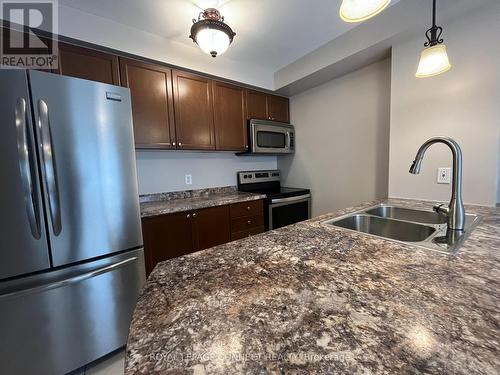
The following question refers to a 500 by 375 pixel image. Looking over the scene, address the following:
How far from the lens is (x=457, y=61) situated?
4.61 ft

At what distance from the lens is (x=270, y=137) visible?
105 inches

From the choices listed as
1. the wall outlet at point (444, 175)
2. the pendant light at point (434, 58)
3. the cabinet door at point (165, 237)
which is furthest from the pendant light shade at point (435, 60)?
the cabinet door at point (165, 237)

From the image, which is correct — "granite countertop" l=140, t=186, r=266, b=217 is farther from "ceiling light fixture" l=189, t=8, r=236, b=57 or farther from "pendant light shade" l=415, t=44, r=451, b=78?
"pendant light shade" l=415, t=44, r=451, b=78

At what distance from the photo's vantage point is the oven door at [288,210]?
2.35 metres

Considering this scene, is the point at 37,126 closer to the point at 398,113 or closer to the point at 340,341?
the point at 340,341

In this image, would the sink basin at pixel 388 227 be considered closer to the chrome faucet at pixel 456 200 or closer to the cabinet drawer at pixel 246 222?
the chrome faucet at pixel 456 200

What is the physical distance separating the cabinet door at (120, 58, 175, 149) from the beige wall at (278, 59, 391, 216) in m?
1.71

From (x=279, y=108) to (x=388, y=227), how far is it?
6.96 ft

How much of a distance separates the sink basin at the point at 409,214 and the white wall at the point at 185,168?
1786 millimetres

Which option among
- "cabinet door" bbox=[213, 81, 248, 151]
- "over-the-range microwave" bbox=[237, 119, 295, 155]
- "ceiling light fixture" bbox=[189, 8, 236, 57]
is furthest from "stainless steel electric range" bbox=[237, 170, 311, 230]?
"ceiling light fixture" bbox=[189, 8, 236, 57]

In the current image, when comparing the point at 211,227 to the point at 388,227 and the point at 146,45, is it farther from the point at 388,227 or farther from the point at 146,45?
the point at 146,45

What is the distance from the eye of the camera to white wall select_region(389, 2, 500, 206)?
131cm

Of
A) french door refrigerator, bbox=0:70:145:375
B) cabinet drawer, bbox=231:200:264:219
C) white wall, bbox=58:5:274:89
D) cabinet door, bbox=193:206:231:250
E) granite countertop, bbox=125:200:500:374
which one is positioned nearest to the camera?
granite countertop, bbox=125:200:500:374

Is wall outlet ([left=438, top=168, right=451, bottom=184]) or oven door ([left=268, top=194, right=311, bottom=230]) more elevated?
wall outlet ([left=438, top=168, right=451, bottom=184])
